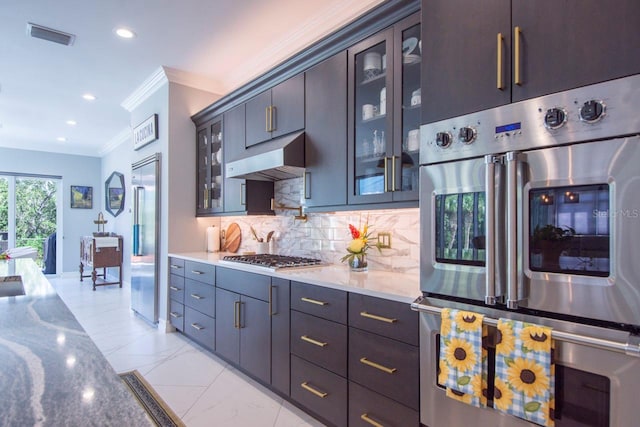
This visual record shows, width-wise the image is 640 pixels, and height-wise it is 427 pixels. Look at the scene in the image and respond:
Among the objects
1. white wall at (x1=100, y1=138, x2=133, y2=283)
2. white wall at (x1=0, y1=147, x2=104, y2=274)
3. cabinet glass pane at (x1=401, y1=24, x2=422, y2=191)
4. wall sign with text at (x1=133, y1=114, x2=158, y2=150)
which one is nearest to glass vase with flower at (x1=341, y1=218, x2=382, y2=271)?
cabinet glass pane at (x1=401, y1=24, x2=422, y2=191)

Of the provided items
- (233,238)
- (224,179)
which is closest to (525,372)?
(224,179)

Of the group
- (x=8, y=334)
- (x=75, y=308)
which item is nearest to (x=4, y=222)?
(x=75, y=308)

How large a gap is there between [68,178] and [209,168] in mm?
5570

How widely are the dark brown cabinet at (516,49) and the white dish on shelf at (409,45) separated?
1.27ft

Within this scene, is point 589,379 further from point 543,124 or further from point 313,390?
point 313,390

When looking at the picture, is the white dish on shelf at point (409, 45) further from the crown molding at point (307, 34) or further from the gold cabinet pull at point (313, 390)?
the gold cabinet pull at point (313, 390)

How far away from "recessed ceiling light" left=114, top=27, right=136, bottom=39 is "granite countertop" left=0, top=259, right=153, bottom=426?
2.74 m

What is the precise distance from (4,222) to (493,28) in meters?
8.96

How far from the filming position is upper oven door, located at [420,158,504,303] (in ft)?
4.28

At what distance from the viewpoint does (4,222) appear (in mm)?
7133

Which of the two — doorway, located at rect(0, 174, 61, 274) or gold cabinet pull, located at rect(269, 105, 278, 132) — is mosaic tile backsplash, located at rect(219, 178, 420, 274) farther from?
doorway, located at rect(0, 174, 61, 274)

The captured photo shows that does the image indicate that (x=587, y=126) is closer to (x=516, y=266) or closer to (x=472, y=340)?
(x=516, y=266)

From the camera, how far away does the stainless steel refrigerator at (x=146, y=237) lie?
13.3 feet

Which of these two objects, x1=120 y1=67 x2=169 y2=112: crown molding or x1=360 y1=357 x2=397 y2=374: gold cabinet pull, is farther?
x1=120 y1=67 x2=169 y2=112: crown molding
